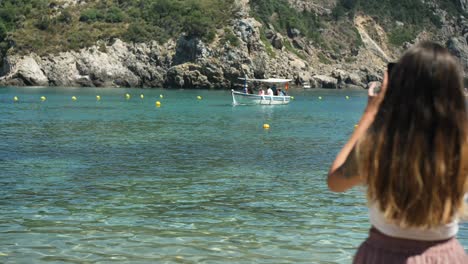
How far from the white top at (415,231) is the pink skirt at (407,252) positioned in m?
0.02

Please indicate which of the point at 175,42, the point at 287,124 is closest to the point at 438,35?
the point at 175,42

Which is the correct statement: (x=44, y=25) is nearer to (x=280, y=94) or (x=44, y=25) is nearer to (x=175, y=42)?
(x=175, y=42)

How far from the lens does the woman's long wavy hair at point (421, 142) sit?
11.4 feet

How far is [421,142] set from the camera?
11.4ft

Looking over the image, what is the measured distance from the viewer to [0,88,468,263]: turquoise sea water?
10.9 meters

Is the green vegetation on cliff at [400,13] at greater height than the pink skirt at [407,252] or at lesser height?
greater

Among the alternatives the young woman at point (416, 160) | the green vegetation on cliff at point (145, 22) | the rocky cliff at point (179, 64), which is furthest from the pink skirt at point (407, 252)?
the green vegetation on cliff at point (145, 22)

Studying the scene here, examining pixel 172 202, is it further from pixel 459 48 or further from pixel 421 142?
pixel 459 48

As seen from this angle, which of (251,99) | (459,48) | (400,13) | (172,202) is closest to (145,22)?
(251,99)

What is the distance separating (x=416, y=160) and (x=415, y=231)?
14.7 inches

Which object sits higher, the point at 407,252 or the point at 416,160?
the point at 416,160

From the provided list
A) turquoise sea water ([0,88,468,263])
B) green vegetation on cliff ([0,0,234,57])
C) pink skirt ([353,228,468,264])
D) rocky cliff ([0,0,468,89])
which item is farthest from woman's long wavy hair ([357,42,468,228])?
green vegetation on cliff ([0,0,234,57])

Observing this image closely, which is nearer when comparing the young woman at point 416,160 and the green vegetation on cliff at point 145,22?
the young woman at point 416,160

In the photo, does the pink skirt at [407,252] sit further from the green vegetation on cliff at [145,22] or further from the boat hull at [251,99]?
the green vegetation on cliff at [145,22]
